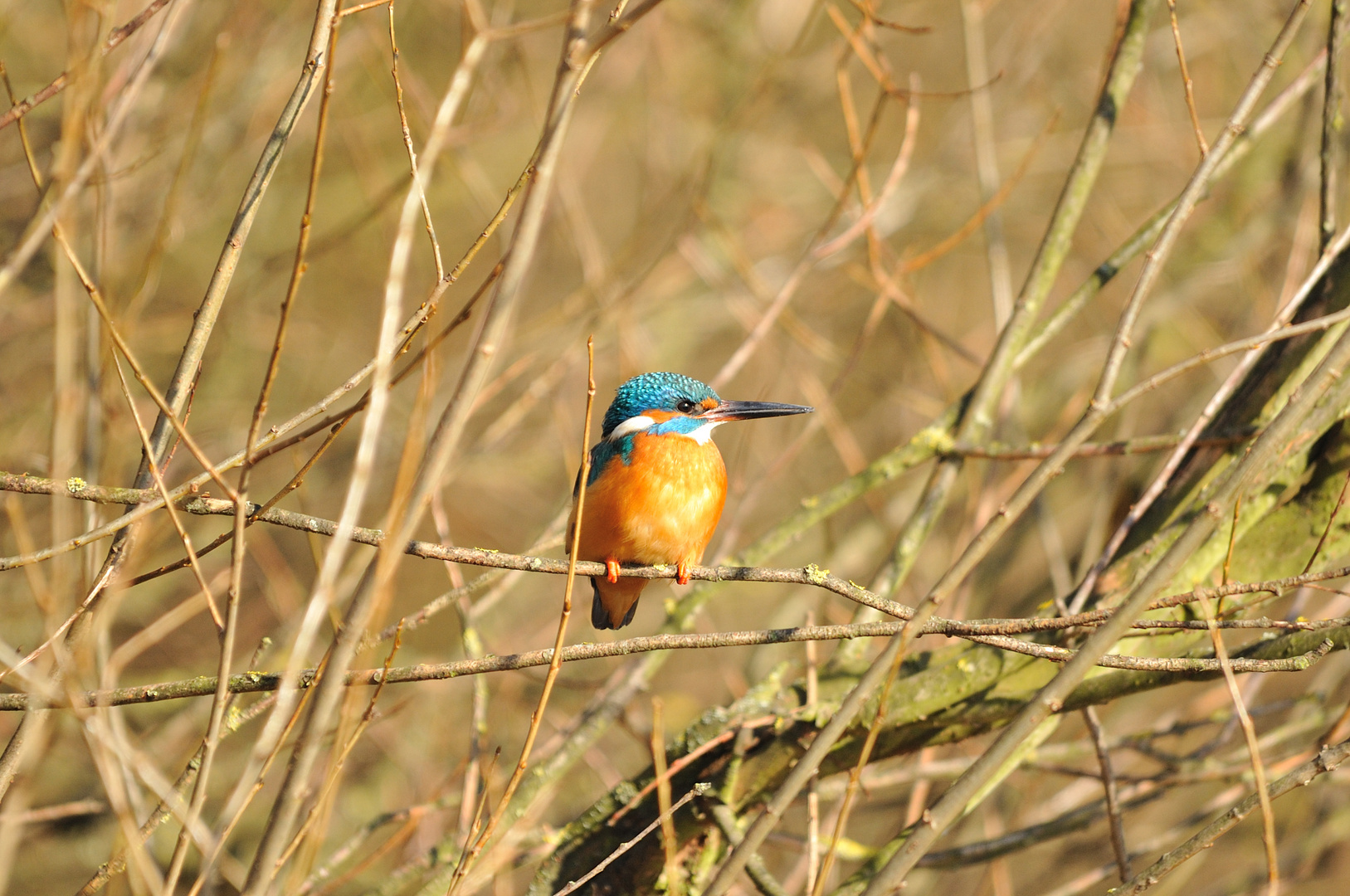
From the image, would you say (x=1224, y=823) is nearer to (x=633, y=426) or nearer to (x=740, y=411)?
(x=740, y=411)

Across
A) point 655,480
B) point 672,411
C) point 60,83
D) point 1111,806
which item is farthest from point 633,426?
point 60,83

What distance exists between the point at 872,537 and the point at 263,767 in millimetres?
3991

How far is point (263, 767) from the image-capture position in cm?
169

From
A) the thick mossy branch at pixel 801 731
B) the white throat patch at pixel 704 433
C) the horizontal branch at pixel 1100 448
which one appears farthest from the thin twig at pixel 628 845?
the white throat patch at pixel 704 433

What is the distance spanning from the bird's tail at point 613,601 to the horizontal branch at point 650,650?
1448mm

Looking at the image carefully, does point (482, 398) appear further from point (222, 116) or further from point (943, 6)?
point (943, 6)

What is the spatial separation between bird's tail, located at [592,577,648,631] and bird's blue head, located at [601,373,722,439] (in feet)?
2.05

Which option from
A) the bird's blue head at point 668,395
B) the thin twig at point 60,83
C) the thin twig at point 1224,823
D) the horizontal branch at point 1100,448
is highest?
the bird's blue head at point 668,395

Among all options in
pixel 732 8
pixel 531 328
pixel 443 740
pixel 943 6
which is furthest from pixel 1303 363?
pixel 943 6

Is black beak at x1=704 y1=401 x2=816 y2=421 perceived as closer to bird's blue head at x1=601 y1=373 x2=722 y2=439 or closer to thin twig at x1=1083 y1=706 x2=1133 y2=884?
bird's blue head at x1=601 y1=373 x2=722 y2=439

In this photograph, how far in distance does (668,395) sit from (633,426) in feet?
0.58

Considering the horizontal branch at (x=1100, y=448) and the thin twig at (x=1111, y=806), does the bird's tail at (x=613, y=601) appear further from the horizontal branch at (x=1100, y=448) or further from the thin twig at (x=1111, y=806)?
the thin twig at (x=1111, y=806)

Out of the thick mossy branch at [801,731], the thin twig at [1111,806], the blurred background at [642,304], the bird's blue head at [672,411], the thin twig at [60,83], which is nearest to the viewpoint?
the thin twig at [60,83]

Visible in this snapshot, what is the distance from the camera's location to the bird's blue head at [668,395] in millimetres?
3734
